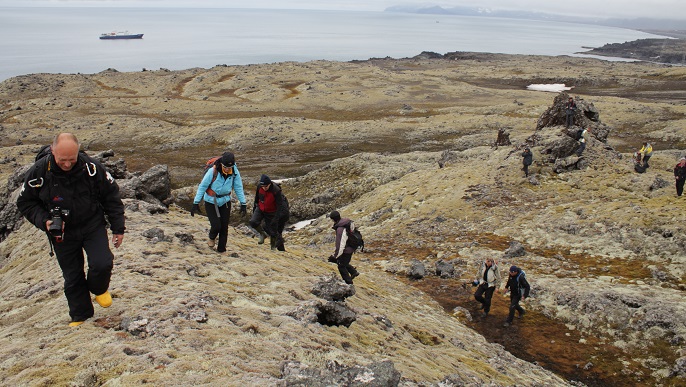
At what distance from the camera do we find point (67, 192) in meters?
7.88

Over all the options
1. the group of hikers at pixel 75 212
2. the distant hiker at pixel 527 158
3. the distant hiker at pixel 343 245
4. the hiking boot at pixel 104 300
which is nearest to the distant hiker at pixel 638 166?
the distant hiker at pixel 527 158

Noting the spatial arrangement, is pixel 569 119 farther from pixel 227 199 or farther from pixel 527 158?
pixel 227 199

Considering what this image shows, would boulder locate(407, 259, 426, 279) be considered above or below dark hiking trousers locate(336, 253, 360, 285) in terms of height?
below

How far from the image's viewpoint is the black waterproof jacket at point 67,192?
780 cm

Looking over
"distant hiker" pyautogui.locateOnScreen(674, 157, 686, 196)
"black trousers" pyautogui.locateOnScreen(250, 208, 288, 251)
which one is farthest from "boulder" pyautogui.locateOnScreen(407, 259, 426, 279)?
"distant hiker" pyautogui.locateOnScreen(674, 157, 686, 196)

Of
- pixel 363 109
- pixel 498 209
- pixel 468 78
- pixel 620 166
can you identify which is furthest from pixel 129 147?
pixel 468 78

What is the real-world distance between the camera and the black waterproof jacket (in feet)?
0.17

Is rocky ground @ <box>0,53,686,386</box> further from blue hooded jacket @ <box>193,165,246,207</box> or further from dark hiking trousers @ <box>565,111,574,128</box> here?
blue hooded jacket @ <box>193,165,246,207</box>

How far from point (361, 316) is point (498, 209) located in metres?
20.1

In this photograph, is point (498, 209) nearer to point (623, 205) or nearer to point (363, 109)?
point (623, 205)

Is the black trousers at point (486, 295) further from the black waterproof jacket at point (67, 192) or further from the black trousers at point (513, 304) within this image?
the black waterproof jacket at point (67, 192)

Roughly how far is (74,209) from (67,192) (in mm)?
327

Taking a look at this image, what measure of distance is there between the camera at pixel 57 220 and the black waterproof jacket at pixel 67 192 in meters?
0.05

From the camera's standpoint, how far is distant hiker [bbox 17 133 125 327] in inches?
305
